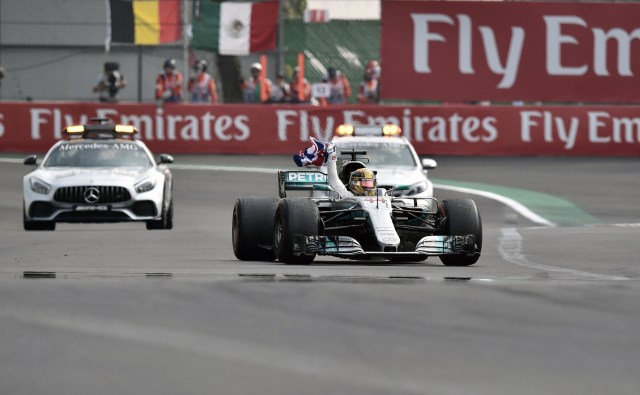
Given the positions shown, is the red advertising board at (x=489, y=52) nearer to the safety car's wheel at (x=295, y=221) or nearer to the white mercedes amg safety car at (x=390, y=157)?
the white mercedes amg safety car at (x=390, y=157)

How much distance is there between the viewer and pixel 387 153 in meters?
22.4

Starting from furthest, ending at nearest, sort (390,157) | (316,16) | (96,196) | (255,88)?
(255,88) → (316,16) → (390,157) → (96,196)

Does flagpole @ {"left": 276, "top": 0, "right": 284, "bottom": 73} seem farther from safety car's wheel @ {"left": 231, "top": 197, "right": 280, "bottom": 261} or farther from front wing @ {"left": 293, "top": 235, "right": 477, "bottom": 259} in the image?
front wing @ {"left": 293, "top": 235, "right": 477, "bottom": 259}

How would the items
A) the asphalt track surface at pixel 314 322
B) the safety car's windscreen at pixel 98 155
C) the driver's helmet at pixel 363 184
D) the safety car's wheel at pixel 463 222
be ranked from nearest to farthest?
the asphalt track surface at pixel 314 322 → the safety car's wheel at pixel 463 222 → the driver's helmet at pixel 363 184 → the safety car's windscreen at pixel 98 155

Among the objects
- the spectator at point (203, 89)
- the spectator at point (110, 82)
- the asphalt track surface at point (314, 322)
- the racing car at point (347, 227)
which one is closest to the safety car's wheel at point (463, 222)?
the racing car at point (347, 227)

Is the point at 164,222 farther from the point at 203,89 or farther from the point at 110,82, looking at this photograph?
the point at 203,89

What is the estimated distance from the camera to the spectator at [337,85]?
34.8 m

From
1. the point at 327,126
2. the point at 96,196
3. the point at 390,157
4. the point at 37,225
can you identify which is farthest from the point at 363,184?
the point at 327,126

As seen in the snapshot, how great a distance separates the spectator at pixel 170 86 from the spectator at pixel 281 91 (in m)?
1.95

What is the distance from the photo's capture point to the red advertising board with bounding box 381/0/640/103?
3441 centimetres

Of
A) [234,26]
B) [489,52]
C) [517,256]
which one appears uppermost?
[234,26]

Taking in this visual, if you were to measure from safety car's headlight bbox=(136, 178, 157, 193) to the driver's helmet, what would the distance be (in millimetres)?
5944

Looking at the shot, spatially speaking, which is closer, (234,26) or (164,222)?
(164,222)

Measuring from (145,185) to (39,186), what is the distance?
1317 millimetres
